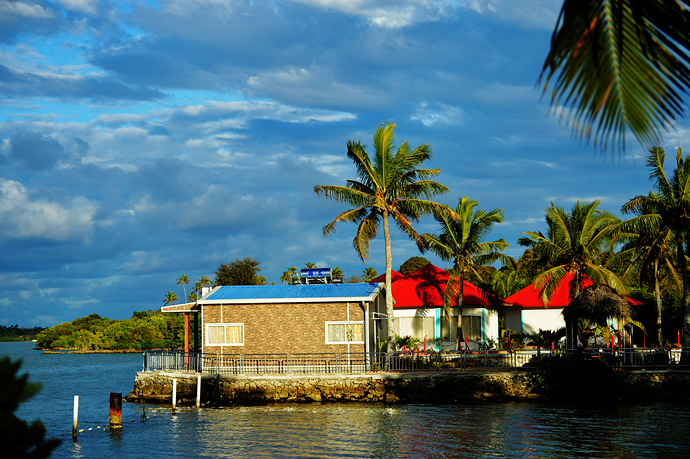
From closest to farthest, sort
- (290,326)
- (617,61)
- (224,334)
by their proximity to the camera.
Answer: (617,61), (290,326), (224,334)

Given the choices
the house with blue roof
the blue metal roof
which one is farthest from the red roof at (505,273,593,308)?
the house with blue roof

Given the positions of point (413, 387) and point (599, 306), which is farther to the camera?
point (413, 387)

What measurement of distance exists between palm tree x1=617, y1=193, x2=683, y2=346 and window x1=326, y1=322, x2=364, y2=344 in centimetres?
1369

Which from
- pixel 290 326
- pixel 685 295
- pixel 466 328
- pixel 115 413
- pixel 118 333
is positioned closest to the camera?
pixel 115 413

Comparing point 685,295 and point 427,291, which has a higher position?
point 427,291

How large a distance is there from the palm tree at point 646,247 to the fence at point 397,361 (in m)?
4.29

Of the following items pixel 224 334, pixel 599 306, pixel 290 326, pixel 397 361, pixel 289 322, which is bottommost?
pixel 397 361

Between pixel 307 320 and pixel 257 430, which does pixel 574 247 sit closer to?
pixel 307 320

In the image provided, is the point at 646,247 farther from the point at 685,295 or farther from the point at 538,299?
the point at 538,299

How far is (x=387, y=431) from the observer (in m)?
24.5

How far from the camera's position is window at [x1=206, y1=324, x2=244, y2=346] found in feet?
110

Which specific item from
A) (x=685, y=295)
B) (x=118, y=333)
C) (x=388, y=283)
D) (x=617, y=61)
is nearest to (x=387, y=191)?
(x=388, y=283)

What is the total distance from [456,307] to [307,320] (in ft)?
42.2

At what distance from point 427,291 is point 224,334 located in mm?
14262
